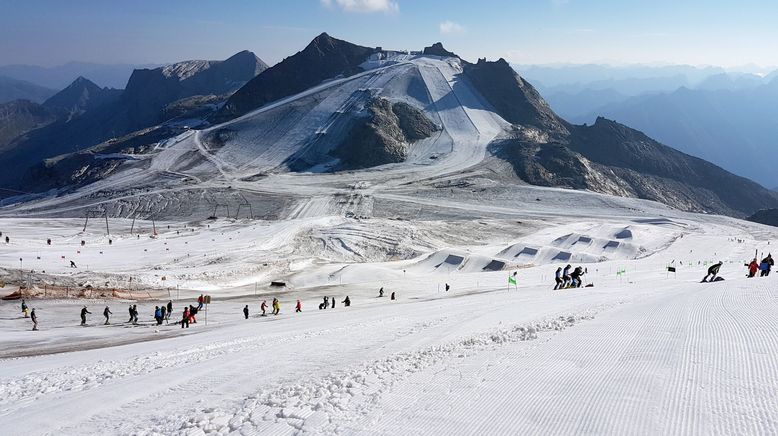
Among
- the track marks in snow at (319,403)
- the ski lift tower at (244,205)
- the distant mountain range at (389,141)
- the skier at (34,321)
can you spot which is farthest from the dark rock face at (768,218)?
the skier at (34,321)

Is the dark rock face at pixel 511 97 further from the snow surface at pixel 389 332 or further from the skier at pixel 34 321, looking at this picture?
the skier at pixel 34 321

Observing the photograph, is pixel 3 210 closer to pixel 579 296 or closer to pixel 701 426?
pixel 579 296

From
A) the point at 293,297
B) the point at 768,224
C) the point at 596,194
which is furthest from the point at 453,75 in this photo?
the point at 293,297

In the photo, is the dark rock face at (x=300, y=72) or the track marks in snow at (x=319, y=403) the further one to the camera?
the dark rock face at (x=300, y=72)

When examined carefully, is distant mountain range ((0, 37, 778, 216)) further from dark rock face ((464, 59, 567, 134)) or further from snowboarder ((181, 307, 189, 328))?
Answer: snowboarder ((181, 307, 189, 328))

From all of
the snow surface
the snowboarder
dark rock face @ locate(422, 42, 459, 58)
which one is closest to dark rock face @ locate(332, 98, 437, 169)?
the snow surface
